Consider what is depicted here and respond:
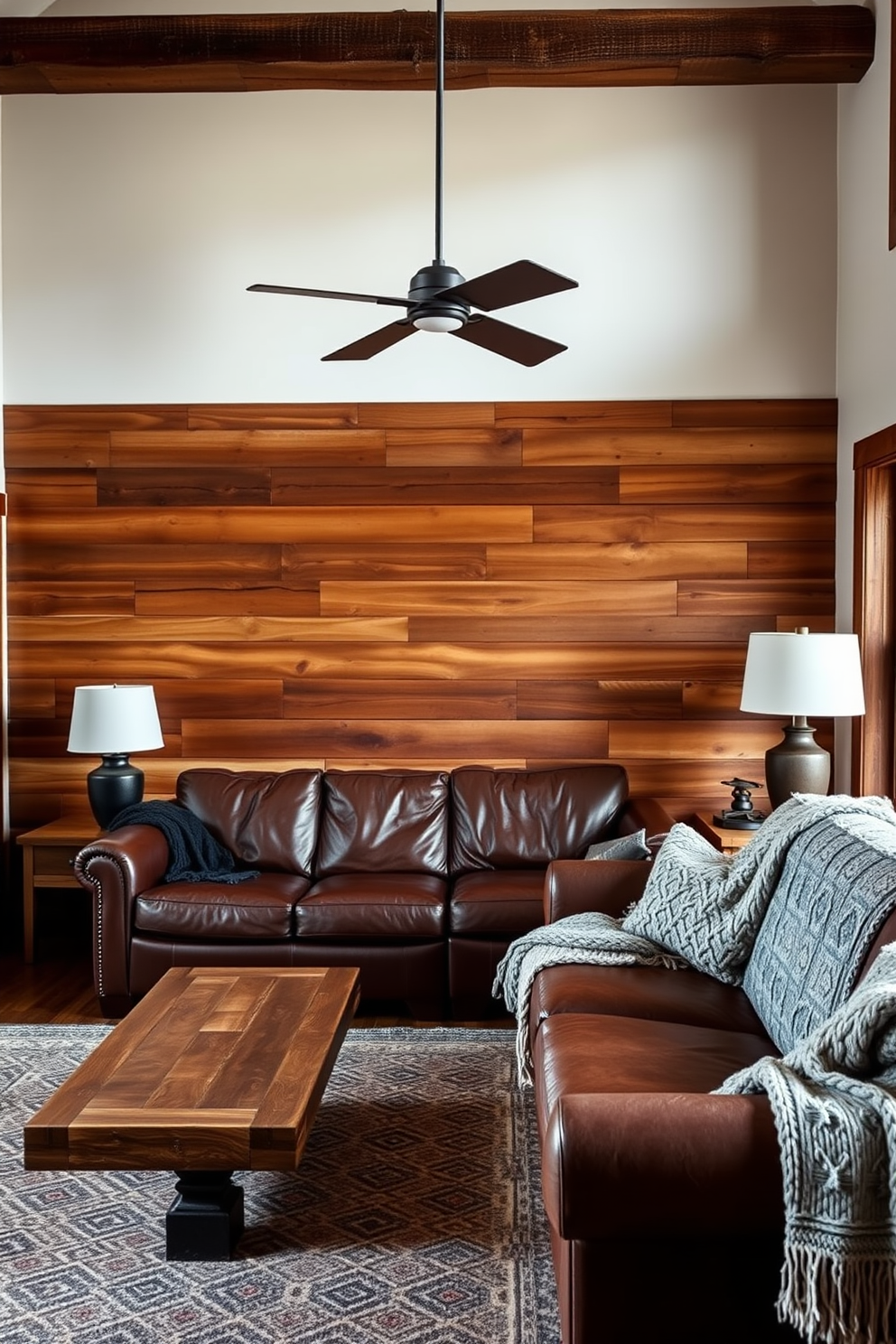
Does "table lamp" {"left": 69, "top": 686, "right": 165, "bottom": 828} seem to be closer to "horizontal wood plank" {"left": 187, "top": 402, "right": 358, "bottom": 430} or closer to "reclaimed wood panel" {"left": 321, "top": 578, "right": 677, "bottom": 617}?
"reclaimed wood panel" {"left": 321, "top": 578, "right": 677, "bottom": 617}

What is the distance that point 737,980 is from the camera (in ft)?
10.3

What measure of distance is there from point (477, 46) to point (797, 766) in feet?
→ 9.90

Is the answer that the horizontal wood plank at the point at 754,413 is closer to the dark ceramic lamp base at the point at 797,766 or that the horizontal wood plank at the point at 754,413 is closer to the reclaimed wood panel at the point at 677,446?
the reclaimed wood panel at the point at 677,446

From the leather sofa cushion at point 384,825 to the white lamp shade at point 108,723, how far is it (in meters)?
0.79

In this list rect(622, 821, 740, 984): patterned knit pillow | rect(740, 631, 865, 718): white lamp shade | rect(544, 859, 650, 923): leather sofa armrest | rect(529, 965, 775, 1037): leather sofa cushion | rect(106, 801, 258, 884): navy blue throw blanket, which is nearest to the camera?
rect(529, 965, 775, 1037): leather sofa cushion

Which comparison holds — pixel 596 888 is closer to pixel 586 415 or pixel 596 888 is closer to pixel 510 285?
pixel 510 285

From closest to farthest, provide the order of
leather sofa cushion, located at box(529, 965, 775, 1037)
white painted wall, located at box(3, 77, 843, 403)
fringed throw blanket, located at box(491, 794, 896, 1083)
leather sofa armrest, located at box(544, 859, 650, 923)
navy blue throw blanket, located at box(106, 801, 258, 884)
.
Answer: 1. leather sofa cushion, located at box(529, 965, 775, 1037)
2. fringed throw blanket, located at box(491, 794, 896, 1083)
3. leather sofa armrest, located at box(544, 859, 650, 923)
4. navy blue throw blanket, located at box(106, 801, 258, 884)
5. white painted wall, located at box(3, 77, 843, 403)

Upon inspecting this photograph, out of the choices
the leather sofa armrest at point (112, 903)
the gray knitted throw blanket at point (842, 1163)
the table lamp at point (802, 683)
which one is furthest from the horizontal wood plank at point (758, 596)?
the gray knitted throw blanket at point (842, 1163)

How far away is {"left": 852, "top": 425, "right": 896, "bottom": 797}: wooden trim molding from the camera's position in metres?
4.69

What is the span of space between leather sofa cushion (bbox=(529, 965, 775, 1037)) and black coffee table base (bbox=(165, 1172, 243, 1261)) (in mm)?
860

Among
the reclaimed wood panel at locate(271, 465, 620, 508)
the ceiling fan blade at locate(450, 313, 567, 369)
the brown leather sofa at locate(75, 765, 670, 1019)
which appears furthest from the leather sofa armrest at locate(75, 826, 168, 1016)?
the ceiling fan blade at locate(450, 313, 567, 369)

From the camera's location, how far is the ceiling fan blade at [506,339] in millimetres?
3270

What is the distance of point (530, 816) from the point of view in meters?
4.80

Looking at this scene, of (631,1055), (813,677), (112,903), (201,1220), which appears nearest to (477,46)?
(813,677)
